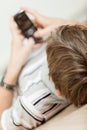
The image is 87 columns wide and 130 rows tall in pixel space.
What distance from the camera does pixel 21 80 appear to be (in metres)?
1.10

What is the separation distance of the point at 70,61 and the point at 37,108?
26 centimetres

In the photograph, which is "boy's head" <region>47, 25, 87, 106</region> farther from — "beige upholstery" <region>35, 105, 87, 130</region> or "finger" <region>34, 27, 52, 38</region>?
"finger" <region>34, 27, 52, 38</region>

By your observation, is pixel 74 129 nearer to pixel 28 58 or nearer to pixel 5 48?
pixel 28 58

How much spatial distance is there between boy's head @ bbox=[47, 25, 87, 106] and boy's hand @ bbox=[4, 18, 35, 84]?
29cm

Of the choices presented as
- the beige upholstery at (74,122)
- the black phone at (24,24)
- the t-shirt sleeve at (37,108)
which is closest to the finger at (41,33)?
the black phone at (24,24)

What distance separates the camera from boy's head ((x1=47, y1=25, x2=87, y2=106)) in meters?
0.72

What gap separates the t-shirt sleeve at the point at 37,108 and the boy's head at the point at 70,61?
125 mm

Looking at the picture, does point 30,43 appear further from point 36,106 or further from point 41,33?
point 36,106

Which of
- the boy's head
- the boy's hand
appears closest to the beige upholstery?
the boy's head

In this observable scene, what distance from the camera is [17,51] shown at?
3.59 ft

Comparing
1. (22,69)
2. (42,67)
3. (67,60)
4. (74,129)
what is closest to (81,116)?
(74,129)

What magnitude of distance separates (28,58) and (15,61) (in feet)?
0.23

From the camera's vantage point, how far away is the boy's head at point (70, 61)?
2.35 feet

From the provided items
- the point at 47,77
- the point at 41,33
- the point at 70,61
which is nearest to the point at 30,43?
the point at 41,33
